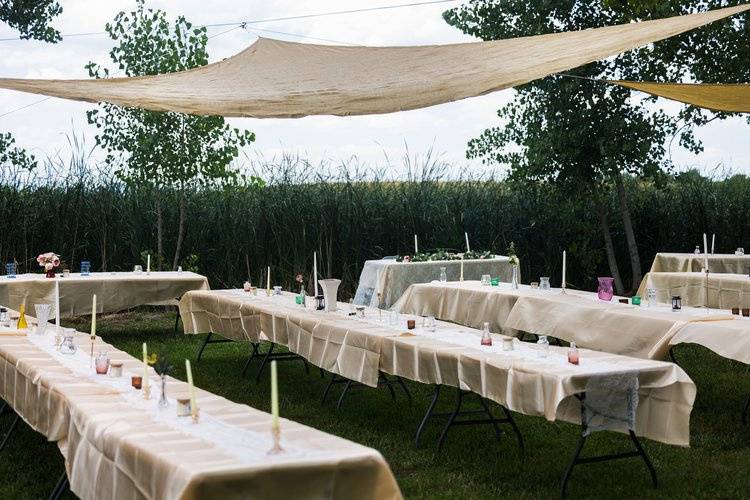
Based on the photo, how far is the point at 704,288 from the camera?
9.34 meters

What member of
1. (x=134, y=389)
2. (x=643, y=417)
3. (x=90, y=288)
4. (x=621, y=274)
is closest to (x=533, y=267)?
(x=621, y=274)

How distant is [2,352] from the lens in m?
4.94

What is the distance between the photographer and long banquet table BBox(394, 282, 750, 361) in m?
5.56

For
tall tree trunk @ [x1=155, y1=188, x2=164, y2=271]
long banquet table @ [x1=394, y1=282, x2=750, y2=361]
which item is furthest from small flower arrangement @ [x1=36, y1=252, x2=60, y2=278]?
long banquet table @ [x1=394, y1=282, x2=750, y2=361]

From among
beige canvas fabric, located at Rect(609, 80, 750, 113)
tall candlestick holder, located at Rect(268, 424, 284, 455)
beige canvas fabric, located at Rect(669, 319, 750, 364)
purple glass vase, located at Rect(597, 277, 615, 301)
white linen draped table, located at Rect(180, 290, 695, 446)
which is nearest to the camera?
tall candlestick holder, located at Rect(268, 424, 284, 455)

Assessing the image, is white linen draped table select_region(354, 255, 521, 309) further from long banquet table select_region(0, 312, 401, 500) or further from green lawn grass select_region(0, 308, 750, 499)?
long banquet table select_region(0, 312, 401, 500)

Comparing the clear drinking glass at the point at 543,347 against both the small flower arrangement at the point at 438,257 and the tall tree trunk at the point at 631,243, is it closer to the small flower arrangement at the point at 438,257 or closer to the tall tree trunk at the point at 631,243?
the small flower arrangement at the point at 438,257

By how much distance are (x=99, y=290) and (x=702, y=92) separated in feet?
18.1

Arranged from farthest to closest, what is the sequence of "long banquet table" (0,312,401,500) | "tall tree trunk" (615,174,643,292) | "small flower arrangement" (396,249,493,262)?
"tall tree trunk" (615,174,643,292), "small flower arrangement" (396,249,493,262), "long banquet table" (0,312,401,500)

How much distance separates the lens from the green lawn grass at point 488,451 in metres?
4.61

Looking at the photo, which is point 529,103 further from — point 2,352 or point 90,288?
point 2,352

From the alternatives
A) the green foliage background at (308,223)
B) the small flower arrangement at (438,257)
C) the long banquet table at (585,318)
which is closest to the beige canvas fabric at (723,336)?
the long banquet table at (585,318)

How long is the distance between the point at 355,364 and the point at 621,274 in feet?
29.0

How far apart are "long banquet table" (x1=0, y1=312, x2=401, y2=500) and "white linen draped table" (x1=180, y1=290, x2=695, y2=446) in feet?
4.64
